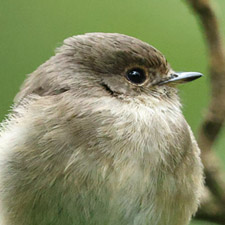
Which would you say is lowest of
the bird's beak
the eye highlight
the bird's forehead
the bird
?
the bird

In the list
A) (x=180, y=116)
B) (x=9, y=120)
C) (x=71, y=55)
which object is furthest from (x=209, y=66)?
(x=9, y=120)

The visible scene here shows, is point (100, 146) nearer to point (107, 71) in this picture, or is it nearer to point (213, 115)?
point (107, 71)

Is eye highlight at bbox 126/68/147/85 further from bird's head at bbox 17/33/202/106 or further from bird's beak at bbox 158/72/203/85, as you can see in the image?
bird's beak at bbox 158/72/203/85

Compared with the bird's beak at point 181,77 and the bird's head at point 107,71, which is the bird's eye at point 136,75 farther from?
the bird's beak at point 181,77

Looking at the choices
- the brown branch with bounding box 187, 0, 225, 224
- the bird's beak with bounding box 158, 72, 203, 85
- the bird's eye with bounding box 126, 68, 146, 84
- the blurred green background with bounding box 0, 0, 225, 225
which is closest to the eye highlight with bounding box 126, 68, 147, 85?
the bird's eye with bounding box 126, 68, 146, 84

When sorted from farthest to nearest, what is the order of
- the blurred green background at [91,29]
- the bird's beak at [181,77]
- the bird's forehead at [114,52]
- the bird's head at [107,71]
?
the blurred green background at [91,29]
the bird's beak at [181,77]
the bird's forehead at [114,52]
the bird's head at [107,71]

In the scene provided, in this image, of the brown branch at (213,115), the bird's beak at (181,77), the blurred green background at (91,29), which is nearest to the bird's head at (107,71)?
the bird's beak at (181,77)

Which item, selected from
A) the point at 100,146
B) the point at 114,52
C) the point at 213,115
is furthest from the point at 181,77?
the point at 100,146
